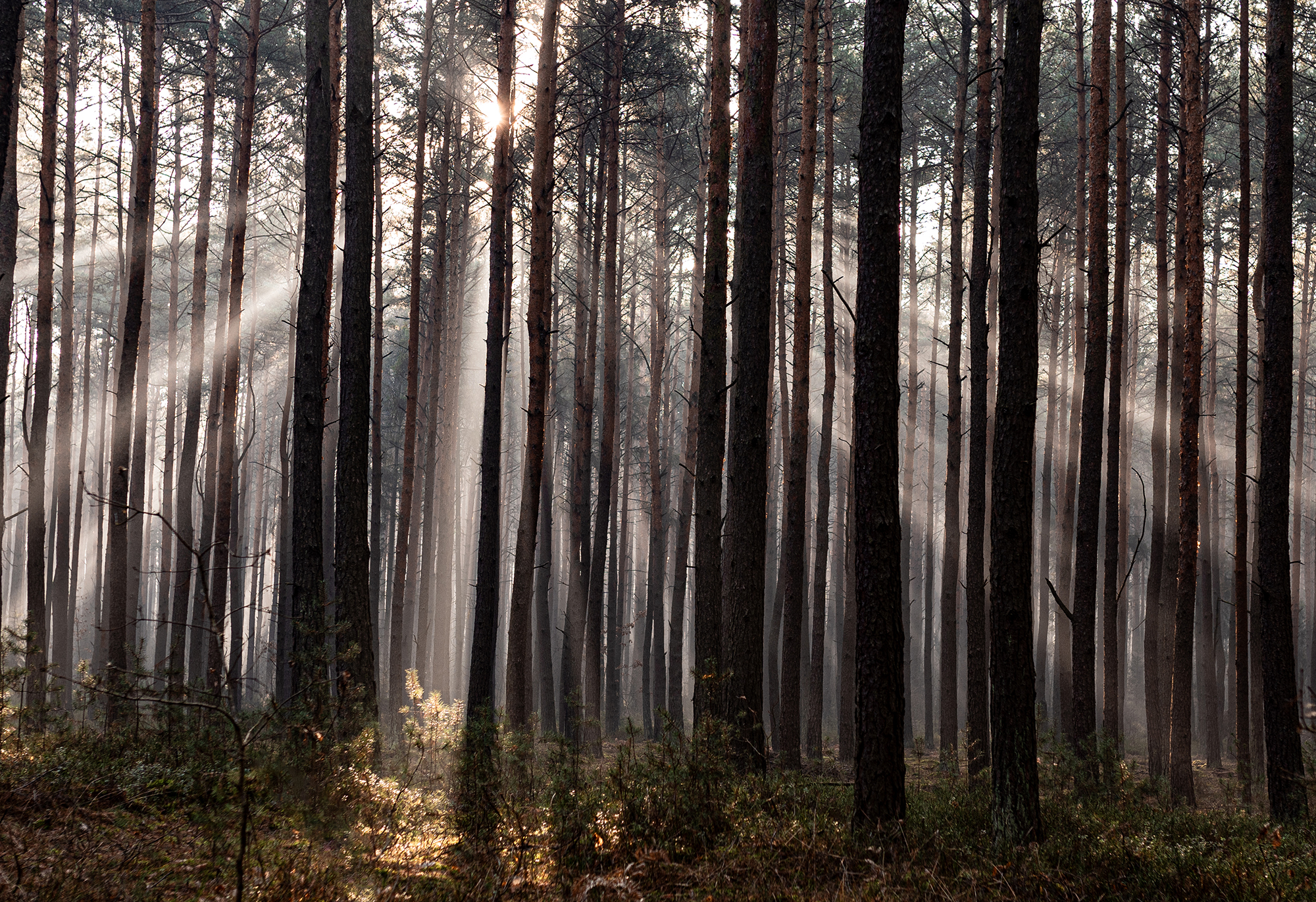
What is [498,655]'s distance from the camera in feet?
131

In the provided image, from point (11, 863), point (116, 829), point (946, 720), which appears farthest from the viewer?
point (946, 720)

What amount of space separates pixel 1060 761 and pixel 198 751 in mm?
7767

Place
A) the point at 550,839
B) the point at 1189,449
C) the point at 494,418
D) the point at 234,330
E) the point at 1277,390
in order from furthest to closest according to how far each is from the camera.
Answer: the point at 234,330
the point at 1189,449
the point at 494,418
the point at 1277,390
the point at 550,839

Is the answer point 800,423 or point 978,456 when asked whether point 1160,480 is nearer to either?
point 978,456

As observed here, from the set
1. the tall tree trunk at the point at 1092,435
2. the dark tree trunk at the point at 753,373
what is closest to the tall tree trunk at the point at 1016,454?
the dark tree trunk at the point at 753,373

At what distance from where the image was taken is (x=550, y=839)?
507 cm

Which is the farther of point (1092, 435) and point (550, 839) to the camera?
point (1092, 435)

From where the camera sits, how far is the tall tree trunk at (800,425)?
34.8 ft

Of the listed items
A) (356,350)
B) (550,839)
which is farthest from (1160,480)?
(356,350)

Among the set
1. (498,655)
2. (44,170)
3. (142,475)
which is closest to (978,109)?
(44,170)

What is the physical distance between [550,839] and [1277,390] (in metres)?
8.21

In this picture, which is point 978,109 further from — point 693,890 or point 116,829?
point 116,829

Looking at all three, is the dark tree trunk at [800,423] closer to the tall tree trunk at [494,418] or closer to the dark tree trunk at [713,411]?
the dark tree trunk at [713,411]

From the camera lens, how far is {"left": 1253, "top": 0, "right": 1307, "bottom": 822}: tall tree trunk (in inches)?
317
